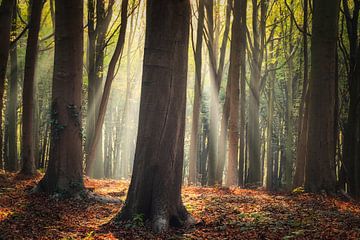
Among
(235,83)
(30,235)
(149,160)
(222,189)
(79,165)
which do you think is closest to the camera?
(30,235)

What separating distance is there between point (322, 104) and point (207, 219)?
502 cm

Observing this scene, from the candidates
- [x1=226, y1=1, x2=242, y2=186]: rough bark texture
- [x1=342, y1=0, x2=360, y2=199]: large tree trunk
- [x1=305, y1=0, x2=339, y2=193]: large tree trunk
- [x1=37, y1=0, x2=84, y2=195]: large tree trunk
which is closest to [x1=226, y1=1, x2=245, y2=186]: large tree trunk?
[x1=226, y1=1, x2=242, y2=186]: rough bark texture

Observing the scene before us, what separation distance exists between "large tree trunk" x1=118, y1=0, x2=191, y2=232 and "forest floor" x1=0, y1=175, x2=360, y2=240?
0.42 metres

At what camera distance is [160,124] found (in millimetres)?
7539

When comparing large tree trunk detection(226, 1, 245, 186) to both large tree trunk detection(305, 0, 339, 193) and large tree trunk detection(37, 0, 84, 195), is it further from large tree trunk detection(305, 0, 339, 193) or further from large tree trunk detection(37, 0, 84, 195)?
large tree trunk detection(37, 0, 84, 195)

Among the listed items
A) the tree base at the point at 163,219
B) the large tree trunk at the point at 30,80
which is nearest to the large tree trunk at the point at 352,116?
the tree base at the point at 163,219

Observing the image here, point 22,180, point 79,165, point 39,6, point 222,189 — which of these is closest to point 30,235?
point 79,165

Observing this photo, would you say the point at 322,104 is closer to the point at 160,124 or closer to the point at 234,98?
the point at 234,98

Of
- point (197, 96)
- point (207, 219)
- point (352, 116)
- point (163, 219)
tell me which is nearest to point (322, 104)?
point (352, 116)

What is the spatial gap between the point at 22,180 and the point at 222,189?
6224 mm

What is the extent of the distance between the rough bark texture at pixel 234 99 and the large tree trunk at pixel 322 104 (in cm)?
347

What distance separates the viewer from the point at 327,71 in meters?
11.1

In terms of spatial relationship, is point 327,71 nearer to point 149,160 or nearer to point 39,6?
point 149,160

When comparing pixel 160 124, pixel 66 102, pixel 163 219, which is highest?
pixel 66 102
